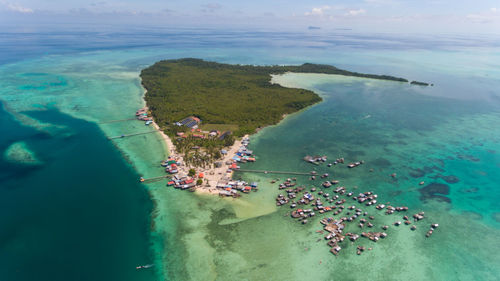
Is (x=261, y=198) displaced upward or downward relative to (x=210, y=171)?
downward

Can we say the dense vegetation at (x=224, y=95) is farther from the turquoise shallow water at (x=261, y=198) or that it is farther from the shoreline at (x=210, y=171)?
the shoreline at (x=210, y=171)

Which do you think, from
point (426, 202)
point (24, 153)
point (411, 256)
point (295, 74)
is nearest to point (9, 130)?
point (24, 153)

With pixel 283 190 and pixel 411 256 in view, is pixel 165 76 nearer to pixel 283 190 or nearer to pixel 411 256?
pixel 283 190

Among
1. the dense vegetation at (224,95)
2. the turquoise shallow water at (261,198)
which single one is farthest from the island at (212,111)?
the turquoise shallow water at (261,198)

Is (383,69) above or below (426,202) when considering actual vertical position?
above

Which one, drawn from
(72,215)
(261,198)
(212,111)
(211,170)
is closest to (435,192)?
(261,198)

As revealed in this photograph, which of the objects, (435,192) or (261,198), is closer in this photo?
(261,198)

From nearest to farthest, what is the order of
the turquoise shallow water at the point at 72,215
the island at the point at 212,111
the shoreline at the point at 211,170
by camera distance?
the turquoise shallow water at the point at 72,215 → the shoreline at the point at 211,170 → the island at the point at 212,111

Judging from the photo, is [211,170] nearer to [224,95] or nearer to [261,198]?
[261,198]
